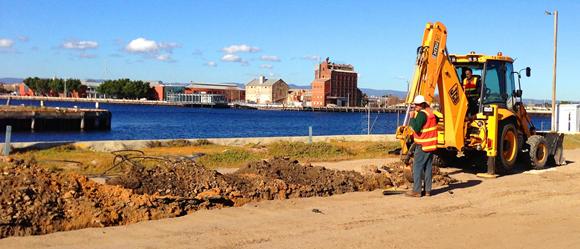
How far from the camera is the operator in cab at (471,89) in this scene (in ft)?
Answer: 49.1

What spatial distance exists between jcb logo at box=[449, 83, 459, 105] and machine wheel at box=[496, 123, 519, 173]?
1.69 m

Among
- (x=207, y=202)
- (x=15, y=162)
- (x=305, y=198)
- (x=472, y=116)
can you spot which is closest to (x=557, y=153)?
(x=472, y=116)

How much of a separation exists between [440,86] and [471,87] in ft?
5.18

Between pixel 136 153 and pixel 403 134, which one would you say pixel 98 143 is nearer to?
pixel 136 153

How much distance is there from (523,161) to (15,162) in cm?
1320

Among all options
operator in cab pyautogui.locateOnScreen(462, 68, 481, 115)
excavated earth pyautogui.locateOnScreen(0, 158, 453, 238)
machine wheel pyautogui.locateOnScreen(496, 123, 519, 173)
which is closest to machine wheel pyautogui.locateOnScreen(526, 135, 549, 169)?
machine wheel pyautogui.locateOnScreen(496, 123, 519, 173)

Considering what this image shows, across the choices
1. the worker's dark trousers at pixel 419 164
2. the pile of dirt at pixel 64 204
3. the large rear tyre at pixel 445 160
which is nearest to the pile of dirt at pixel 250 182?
the pile of dirt at pixel 64 204

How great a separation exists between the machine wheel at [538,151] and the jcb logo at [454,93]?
3486mm

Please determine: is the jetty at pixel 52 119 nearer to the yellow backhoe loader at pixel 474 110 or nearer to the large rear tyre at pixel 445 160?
the large rear tyre at pixel 445 160

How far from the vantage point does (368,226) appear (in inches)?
348

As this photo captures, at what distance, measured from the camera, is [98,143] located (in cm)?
2117

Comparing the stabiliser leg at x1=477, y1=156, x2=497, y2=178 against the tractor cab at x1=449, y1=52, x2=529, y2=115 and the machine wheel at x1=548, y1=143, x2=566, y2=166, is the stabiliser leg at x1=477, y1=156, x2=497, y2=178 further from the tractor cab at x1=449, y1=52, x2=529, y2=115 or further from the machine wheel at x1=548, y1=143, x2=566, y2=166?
the machine wheel at x1=548, y1=143, x2=566, y2=166

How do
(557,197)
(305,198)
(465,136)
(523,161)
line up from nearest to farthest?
(305,198) → (557,197) → (465,136) → (523,161)

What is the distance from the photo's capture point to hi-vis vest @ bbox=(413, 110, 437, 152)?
445 inches
